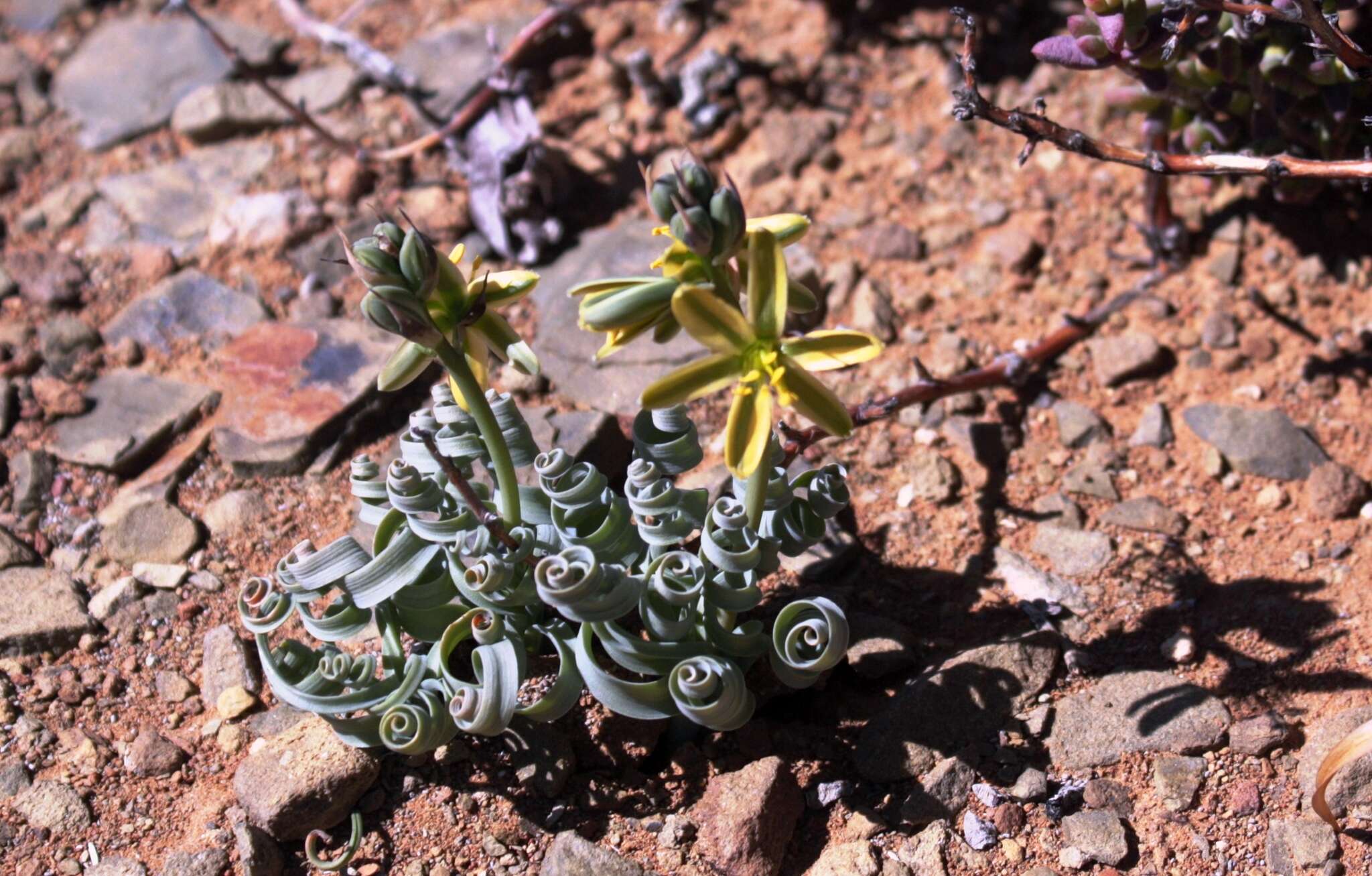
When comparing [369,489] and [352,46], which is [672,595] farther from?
[352,46]

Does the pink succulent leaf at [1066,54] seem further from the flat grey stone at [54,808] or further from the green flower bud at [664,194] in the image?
the flat grey stone at [54,808]

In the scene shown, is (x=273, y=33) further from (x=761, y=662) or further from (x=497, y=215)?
(x=761, y=662)

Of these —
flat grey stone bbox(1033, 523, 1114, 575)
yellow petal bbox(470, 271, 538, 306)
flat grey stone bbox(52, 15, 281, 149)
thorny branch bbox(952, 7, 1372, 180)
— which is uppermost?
yellow petal bbox(470, 271, 538, 306)

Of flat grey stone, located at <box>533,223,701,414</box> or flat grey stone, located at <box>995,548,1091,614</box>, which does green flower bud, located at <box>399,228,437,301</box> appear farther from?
flat grey stone, located at <box>995,548,1091,614</box>

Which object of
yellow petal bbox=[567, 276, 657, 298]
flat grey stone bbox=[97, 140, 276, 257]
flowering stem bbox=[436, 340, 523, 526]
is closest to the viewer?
yellow petal bbox=[567, 276, 657, 298]

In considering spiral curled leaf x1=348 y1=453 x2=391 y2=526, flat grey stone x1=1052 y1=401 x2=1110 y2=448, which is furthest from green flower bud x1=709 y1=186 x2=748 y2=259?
flat grey stone x1=1052 y1=401 x2=1110 y2=448

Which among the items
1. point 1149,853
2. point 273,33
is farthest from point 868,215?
point 273,33

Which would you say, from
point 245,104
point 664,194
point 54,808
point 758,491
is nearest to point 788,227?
point 664,194
